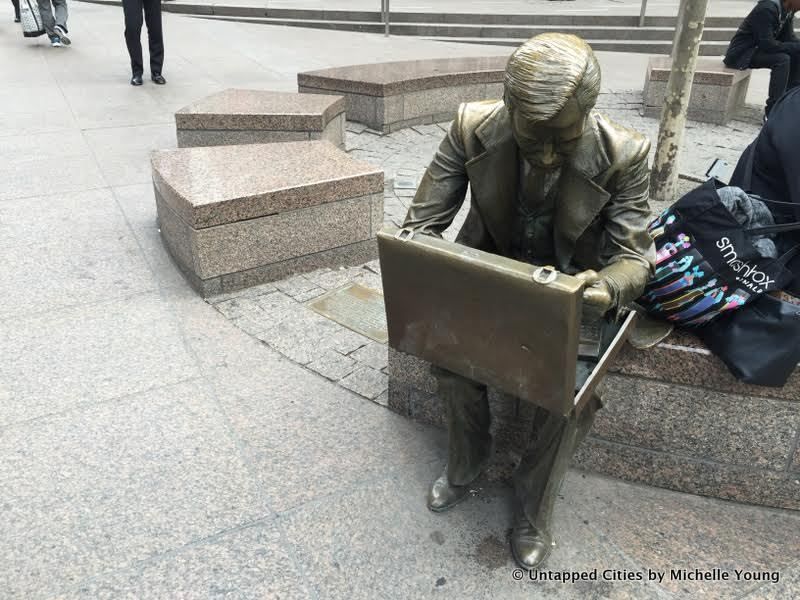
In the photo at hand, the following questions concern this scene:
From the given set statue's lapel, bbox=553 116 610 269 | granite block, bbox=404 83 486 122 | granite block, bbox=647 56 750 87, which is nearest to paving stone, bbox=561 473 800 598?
statue's lapel, bbox=553 116 610 269

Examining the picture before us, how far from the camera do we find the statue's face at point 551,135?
1812 millimetres

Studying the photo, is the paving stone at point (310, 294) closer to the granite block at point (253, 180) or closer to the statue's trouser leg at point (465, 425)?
the granite block at point (253, 180)

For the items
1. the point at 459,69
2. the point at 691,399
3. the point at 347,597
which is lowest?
the point at 347,597

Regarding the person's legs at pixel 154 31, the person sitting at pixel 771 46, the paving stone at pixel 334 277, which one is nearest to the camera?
the paving stone at pixel 334 277

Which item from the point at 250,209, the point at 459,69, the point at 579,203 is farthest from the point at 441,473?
the point at 459,69

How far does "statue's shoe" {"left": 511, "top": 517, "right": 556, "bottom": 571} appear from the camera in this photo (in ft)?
7.69

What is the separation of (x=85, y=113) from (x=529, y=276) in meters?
7.17

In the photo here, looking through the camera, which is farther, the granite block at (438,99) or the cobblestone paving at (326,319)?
the granite block at (438,99)

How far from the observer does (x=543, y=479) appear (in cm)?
235

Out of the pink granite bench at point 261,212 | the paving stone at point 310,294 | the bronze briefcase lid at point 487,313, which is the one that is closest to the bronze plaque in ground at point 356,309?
the paving stone at point 310,294

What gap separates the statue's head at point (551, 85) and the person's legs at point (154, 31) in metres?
7.41

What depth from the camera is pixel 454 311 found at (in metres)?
1.99

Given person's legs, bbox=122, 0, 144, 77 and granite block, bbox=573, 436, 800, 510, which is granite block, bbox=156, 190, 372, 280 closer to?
granite block, bbox=573, 436, 800, 510

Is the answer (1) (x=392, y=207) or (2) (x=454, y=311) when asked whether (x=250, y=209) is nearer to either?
(1) (x=392, y=207)
